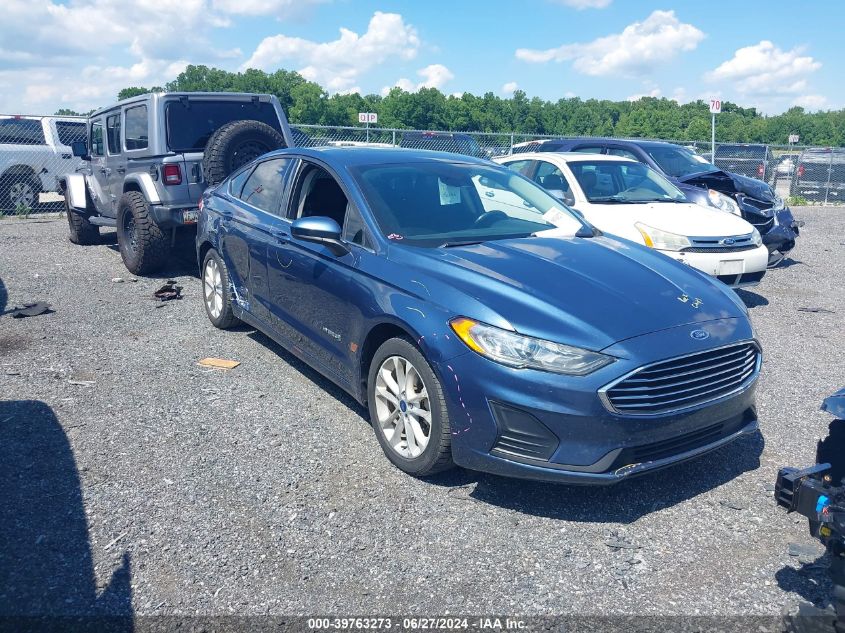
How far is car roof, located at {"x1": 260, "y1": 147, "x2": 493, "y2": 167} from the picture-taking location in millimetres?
4875

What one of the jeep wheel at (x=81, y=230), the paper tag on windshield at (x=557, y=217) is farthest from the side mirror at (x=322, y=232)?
the jeep wheel at (x=81, y=230)

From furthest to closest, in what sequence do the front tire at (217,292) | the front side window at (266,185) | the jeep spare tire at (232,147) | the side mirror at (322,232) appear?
the jeep spare tire at (232,147) → the front tire at (217,292) → the front side window at (266,185) → the side mirror at (322,232)

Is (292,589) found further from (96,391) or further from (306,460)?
(96,391)

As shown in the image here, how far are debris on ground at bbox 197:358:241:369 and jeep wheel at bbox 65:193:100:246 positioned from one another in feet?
21.3

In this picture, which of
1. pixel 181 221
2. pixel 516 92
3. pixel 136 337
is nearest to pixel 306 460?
pixel 136 337

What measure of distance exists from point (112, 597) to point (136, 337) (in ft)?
13.0

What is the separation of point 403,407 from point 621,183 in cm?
547

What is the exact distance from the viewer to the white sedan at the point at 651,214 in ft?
23.4

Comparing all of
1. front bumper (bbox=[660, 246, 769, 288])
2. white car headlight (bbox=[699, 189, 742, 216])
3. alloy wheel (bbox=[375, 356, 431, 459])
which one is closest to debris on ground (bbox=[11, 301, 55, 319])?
alloy wheel (bbox=[375, 356, 431, 459])

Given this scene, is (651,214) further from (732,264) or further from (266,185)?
(266,185)

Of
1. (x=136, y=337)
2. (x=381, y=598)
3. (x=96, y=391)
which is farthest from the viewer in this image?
(x=136, y=337)

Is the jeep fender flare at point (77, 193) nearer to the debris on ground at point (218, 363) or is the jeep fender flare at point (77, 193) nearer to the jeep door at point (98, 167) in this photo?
the jeep door at point (98, 167)

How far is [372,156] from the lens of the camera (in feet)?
16.4

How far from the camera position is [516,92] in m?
93.4
